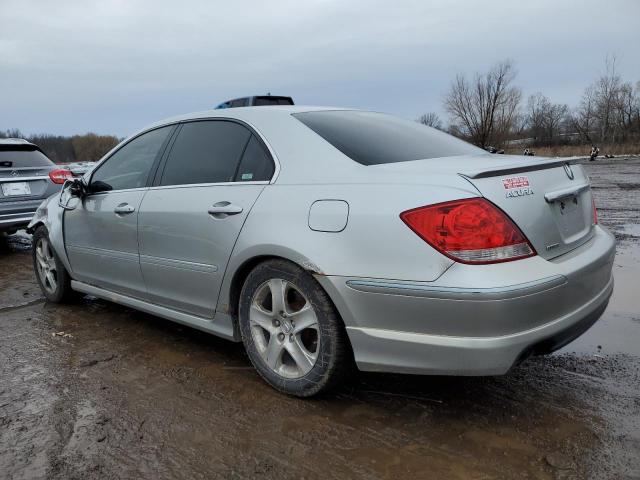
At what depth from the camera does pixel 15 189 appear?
700 cm

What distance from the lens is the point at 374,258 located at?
7.34ft

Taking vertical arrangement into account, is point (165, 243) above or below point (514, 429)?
above

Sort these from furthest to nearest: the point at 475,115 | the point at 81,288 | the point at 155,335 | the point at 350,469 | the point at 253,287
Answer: the point at 475,115 < the point at 81,288 < the point at 155,335 < the point at 253,287 < the point at 350,469

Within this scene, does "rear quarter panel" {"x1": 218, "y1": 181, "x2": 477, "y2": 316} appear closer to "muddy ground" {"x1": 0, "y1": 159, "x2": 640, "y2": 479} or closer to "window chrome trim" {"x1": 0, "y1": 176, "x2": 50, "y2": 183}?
"muddy ground" {"x1": 0, "y1": 159, "x2": 640, "y2": 479}

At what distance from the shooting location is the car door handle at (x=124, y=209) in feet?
11.5

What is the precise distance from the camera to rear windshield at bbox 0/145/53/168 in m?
7.01

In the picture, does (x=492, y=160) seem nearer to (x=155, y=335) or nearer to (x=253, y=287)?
(x=253, y=287)

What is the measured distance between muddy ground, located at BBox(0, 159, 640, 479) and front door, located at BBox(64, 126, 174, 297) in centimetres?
54

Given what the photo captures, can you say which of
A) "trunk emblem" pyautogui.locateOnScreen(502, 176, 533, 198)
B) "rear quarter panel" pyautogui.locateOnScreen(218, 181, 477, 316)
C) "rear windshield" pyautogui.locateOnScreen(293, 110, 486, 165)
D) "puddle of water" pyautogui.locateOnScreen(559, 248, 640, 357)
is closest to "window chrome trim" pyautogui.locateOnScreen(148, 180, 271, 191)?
"rear quarter panel" pyautogui.locateOnScreen(218, 181, 477, 316)

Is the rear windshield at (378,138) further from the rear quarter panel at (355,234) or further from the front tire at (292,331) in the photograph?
the front tire at (292,331)

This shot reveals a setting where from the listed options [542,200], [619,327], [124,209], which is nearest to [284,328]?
[542,200]

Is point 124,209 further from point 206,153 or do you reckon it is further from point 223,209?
point 223,209

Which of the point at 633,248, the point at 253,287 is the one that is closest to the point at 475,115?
the point at 633,248

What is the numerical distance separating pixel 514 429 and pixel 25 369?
2.85 meters
